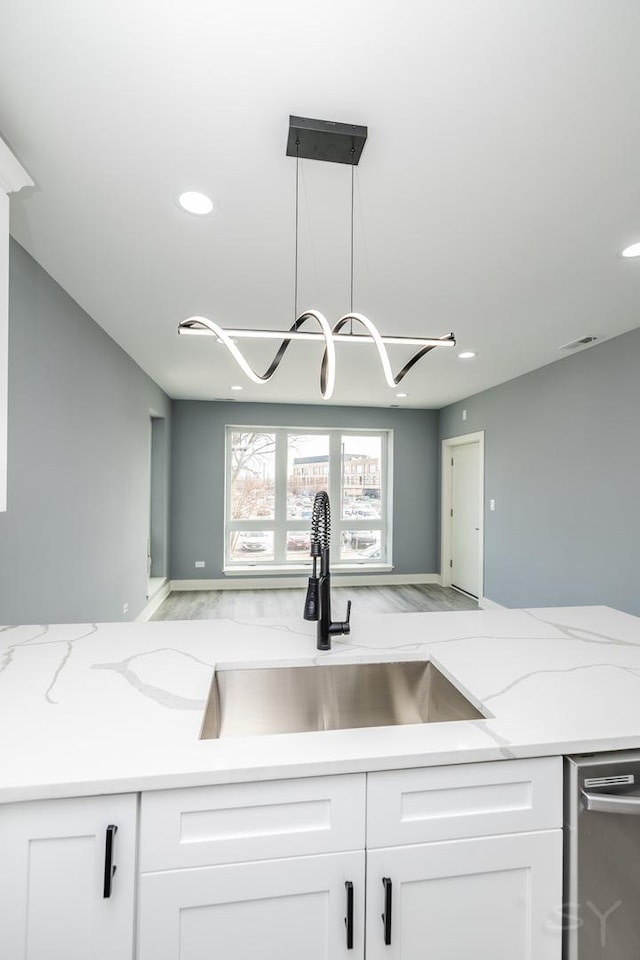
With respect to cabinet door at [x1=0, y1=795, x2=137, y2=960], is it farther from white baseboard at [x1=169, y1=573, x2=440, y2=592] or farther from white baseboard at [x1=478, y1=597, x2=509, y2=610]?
white baseboard at [x1=169, y1=573, x2=440, y2=592]

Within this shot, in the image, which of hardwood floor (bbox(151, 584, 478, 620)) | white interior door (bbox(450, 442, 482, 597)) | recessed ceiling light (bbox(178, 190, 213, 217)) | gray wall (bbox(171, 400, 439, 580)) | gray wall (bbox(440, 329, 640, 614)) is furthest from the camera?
gray wall (bbox(171, 400, 439, 580))

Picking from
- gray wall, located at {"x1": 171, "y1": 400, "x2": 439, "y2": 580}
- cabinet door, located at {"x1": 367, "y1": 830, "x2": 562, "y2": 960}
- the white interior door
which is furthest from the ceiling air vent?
cabinet door, located at {"x1": 367, "y1": 830, "x2": 562, "y2": 960}

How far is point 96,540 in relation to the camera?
308 centimetres

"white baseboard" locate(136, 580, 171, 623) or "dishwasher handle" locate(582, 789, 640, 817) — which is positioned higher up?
"dishwasher handle" locate(582, 789, 640, 817)

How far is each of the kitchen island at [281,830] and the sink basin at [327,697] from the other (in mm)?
248

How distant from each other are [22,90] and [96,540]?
2.47m

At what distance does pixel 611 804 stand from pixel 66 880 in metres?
1.09

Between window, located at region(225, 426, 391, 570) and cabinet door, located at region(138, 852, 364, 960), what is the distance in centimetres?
527

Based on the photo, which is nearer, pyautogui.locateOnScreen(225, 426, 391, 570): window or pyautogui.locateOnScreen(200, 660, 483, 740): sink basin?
pyautogui.locateOnScreen(200, 660, 483, 740): sink basin

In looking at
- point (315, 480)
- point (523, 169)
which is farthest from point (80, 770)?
point (315, 480)

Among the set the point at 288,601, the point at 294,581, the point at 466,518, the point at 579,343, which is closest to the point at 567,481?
the point at 579,343

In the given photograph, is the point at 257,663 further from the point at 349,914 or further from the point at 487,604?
the point at 487,604

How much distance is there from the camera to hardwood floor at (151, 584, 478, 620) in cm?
492

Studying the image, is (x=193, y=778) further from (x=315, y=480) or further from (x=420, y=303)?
(x=315, y=480)
